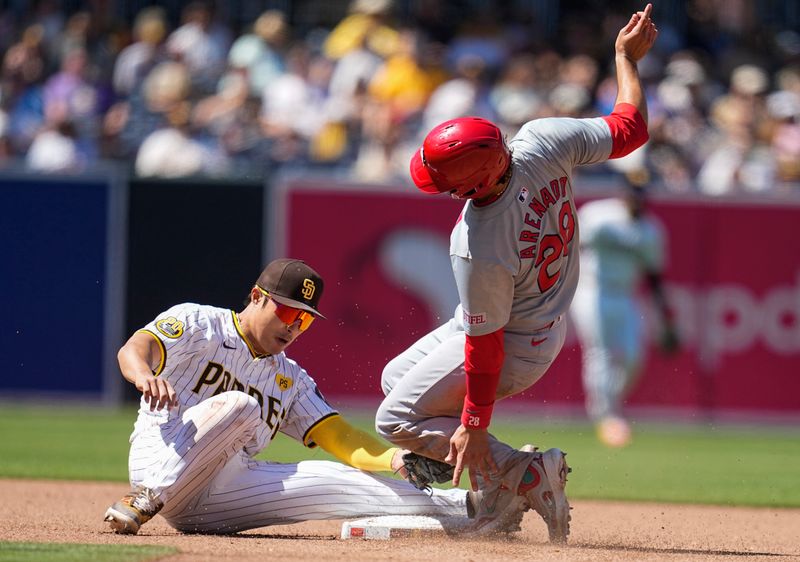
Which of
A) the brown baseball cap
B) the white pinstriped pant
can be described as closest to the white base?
the white pinstriped pant

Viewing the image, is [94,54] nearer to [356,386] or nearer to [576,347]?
[356,386]

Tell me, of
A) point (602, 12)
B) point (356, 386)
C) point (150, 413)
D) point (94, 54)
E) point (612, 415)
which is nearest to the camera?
point (150, 413)

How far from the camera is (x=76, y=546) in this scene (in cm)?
498

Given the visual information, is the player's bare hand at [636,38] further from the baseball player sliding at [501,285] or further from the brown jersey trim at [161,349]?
the brown jersey trim at [161,349]

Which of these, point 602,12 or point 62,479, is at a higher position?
point 602,12

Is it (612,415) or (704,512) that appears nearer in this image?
(704,512)

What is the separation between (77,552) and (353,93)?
28.4 ft

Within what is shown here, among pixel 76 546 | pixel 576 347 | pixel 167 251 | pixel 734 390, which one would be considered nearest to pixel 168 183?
pixel 167 251

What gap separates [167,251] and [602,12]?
20.4 feet

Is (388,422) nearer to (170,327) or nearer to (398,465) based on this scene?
(398,465)

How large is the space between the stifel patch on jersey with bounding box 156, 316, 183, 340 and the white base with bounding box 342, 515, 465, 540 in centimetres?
114

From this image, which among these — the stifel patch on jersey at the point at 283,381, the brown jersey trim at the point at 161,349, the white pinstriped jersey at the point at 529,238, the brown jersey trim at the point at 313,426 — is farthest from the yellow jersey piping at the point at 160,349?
the white pinstriped jersey at the point at 529,238

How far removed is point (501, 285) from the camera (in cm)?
499

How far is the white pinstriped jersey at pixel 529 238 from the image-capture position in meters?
4.98
